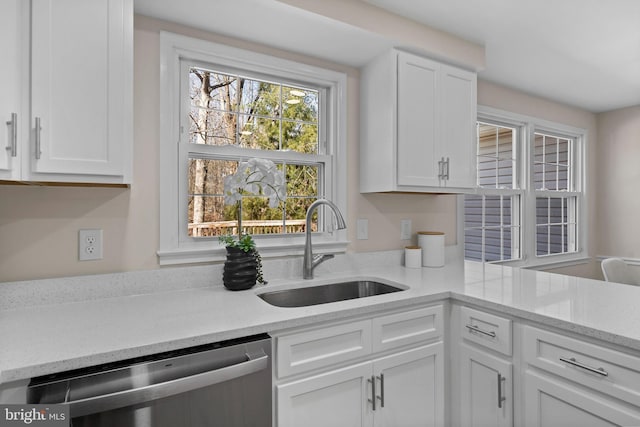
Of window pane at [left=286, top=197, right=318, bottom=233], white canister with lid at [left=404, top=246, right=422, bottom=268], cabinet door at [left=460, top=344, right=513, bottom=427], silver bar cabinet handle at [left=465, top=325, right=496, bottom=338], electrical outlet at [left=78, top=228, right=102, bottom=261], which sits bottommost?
cabinet door at [left=460, top=344, right=513, bottom=427]

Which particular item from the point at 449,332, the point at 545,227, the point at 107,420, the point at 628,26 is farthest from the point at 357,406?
the point at 545,227

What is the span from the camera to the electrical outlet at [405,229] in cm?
242

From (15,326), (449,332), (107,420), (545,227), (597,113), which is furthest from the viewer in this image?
(597,113)

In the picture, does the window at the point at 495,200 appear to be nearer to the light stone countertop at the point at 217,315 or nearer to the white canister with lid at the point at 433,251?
the white canister with lid at the point at 433,251

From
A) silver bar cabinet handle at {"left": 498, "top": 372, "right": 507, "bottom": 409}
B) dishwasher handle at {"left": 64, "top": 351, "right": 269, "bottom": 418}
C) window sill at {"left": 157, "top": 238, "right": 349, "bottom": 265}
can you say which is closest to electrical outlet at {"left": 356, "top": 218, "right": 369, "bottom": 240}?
window sill at {"left": 157, "top": 238, "right": 349, "bottom": 265}

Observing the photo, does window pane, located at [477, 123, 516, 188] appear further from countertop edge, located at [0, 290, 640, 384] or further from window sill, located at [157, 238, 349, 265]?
countertop edge, located at [0, 290, 640, 384]

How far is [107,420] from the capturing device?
97 centimetres

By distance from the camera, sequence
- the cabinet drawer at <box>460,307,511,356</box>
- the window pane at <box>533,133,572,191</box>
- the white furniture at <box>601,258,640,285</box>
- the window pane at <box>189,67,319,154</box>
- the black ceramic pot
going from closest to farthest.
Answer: the cabinet drawer at <box>460,307,511,356</box> < the black ceramic pot < the window pane at <box>189,67,319,154</box> < the white furniture at <box>601,258,640,285</box> < the window pane at <box>533,133,572,191</box>

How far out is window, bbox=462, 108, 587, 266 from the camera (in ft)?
10.3

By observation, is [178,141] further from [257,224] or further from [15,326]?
[15,326]

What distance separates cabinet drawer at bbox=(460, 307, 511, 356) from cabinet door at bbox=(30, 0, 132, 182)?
1.54m

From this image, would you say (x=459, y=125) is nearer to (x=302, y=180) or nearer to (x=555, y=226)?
(x=302, y=180)

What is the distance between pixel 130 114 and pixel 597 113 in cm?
456

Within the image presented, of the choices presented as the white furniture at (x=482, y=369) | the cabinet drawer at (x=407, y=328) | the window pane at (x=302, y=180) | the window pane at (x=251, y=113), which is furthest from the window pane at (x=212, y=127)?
the white furniture at (x=482, y=369)
